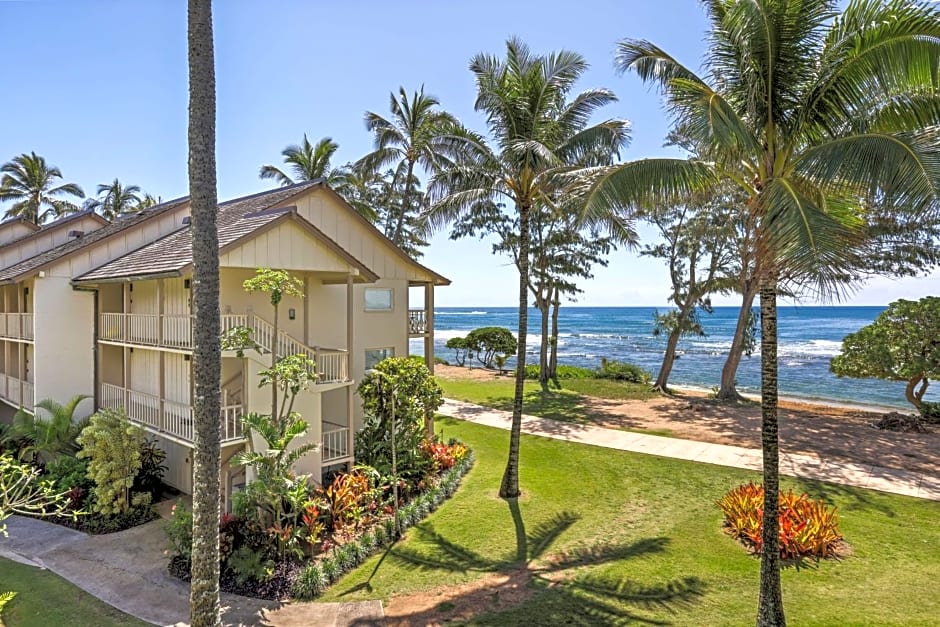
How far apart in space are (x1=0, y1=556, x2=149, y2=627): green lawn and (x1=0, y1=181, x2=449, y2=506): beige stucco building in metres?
3.14

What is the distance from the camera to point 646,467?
1410 cm

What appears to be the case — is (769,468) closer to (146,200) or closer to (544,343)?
(544,343)

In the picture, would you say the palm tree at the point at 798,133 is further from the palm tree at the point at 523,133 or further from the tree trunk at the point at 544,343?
the tree trunk at the point at 544,343

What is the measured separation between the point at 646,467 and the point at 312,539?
28.9 feet

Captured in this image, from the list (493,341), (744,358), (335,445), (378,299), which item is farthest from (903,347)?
(744,358)

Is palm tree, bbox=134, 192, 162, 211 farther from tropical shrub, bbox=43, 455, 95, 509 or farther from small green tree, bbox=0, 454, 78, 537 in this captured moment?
small green tree, bbox=0, 454, 78, 537

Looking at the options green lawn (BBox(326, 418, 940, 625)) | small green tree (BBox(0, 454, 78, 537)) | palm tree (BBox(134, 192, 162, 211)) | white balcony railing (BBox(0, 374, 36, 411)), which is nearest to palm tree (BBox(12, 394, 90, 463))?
white balcony railing (BBox(0, 374, 36, 411))

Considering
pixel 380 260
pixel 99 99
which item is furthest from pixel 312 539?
pixel 99 99

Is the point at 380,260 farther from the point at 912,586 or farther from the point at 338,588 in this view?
the point at 912,586

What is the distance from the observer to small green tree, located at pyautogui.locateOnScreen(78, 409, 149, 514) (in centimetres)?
1159

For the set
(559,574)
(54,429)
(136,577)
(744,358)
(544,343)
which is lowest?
(744,358)

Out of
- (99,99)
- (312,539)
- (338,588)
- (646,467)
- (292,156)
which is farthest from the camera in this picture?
(292,156)

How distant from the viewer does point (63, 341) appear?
48.3 feet

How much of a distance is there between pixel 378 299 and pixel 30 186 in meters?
35.4
